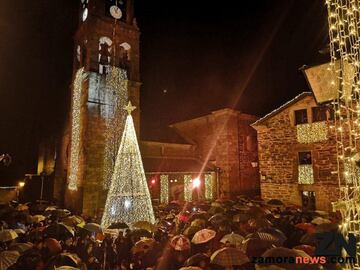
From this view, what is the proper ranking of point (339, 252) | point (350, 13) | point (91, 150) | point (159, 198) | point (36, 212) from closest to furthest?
point (350, 13), point (339, 252), point (36, 212), point (91, 150), point (159, 198)

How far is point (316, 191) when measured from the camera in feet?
66.0

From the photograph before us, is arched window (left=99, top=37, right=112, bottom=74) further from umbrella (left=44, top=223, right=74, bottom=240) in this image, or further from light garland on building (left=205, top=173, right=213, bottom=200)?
umbrella (left=44, top=223, right=74, bottom=240)

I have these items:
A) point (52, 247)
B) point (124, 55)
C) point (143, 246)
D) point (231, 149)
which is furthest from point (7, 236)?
point (231, 149)

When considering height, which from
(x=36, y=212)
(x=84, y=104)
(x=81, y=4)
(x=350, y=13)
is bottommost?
(x=36, y=212)

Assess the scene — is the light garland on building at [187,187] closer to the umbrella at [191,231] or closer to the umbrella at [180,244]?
the umbrella at [191,231]

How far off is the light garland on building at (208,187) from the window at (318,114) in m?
12.2

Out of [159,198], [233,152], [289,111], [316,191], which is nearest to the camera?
[316,191]

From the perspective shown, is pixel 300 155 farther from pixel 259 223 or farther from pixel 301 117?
pixel 259 223

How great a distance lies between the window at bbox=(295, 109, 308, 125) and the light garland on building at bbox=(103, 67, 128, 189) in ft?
46.8

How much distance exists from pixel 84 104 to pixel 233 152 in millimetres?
14777

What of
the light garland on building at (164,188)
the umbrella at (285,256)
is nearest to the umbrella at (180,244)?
the umbrella at (285,256)

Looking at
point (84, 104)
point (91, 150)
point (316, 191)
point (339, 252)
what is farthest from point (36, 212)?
point (316, 191)

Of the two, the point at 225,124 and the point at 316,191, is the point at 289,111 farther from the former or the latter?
the point at 225,124

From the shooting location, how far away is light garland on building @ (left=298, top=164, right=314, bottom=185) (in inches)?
811
